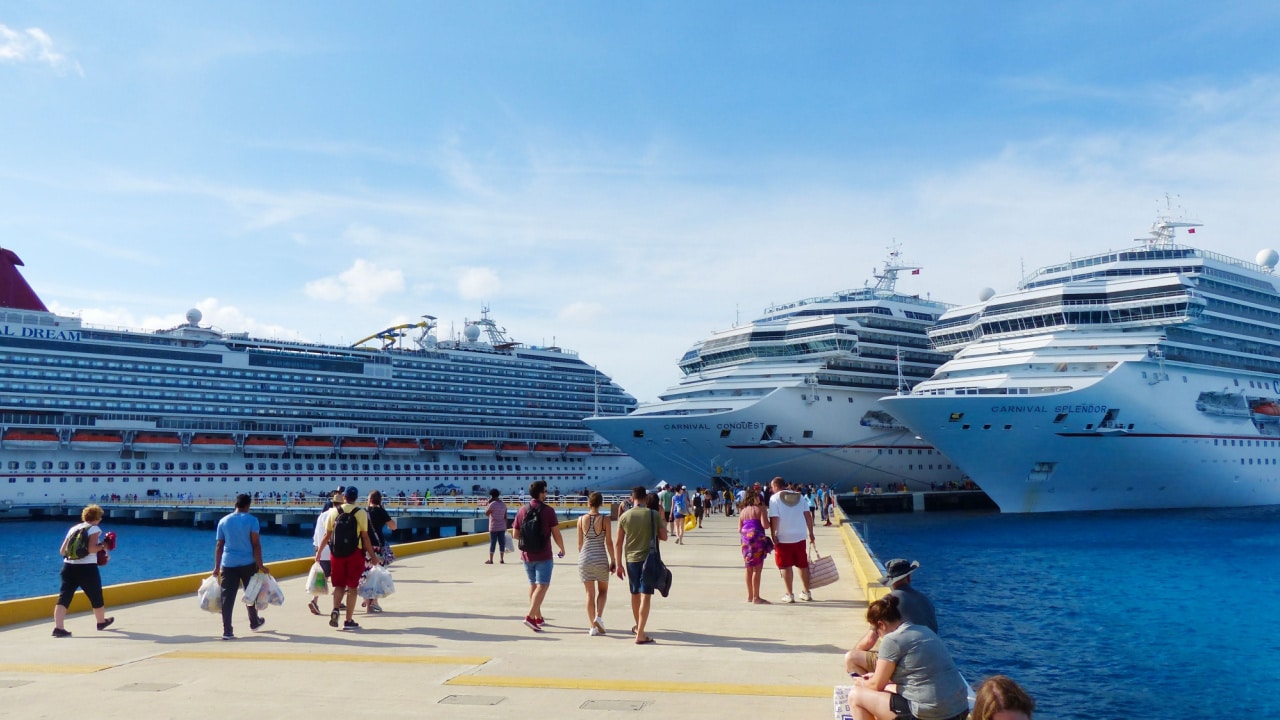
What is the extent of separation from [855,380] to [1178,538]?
22967 millimetres

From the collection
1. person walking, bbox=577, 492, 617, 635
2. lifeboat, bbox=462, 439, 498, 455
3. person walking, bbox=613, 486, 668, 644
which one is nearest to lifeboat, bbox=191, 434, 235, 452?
lifeboat, bbox=462, 439, 498, 455

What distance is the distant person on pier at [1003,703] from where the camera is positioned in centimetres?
401

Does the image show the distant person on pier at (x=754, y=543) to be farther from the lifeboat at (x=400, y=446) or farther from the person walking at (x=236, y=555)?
the lifeboat at (x=400, y=446)

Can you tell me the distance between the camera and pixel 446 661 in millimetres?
7992

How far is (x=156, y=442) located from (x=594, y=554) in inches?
2581

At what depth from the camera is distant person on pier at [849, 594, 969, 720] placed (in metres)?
4.97

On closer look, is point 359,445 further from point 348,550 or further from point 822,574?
point 822,574

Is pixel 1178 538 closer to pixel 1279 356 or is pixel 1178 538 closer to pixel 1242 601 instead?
pixel 1242 601

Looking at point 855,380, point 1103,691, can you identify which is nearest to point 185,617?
point 1103,691

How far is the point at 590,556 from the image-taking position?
9.41 m

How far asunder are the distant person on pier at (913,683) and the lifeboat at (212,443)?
7023 centimetres

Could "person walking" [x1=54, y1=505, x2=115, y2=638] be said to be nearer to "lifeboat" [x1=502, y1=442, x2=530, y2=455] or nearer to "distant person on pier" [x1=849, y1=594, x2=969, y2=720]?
"distant person on pier" [x1=849, y1=594, x2=969, y2=720]

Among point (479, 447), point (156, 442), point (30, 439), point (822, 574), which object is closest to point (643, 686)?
point (822, 574)

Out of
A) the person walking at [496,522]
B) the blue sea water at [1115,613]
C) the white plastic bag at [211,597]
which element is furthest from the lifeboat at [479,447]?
the white plastic bag at [211,597]
